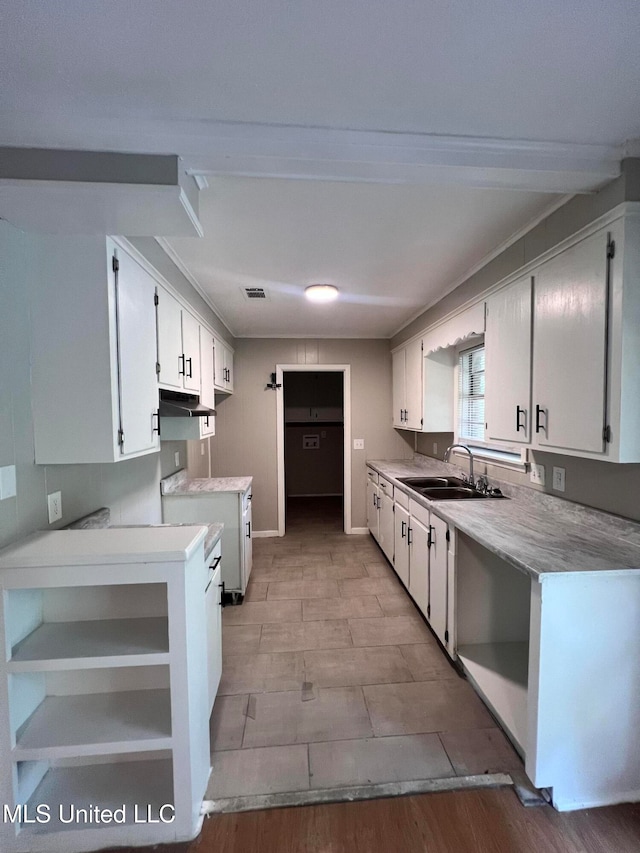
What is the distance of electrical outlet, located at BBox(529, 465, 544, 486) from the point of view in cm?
218

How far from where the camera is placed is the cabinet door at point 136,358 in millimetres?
1572

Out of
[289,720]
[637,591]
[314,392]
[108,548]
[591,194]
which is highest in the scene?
[591,194]

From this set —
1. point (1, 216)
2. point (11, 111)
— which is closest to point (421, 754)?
point (1, 216)

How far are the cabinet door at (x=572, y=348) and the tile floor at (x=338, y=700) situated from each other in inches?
58.2

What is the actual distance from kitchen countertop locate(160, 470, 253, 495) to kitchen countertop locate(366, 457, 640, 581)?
5.14 ft

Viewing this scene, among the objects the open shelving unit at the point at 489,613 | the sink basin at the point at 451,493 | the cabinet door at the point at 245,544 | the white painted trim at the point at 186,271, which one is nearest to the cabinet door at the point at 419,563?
the sink basin at the point at 451,493

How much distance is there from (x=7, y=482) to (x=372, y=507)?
3.57 metres

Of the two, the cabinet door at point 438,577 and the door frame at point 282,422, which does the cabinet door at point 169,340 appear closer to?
the cabinet door at point 438,577

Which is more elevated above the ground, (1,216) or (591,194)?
(591,194)

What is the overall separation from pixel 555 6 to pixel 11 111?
1612mm

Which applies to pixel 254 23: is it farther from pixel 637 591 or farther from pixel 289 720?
pixel 289 720

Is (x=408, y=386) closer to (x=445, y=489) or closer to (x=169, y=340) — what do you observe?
(x=445, y=489)

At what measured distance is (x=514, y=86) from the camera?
1.11 meters

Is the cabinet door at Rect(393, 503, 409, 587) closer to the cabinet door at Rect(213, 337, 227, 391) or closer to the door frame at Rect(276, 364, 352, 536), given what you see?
the door frame at Rect(276, 364, 352, 536)
